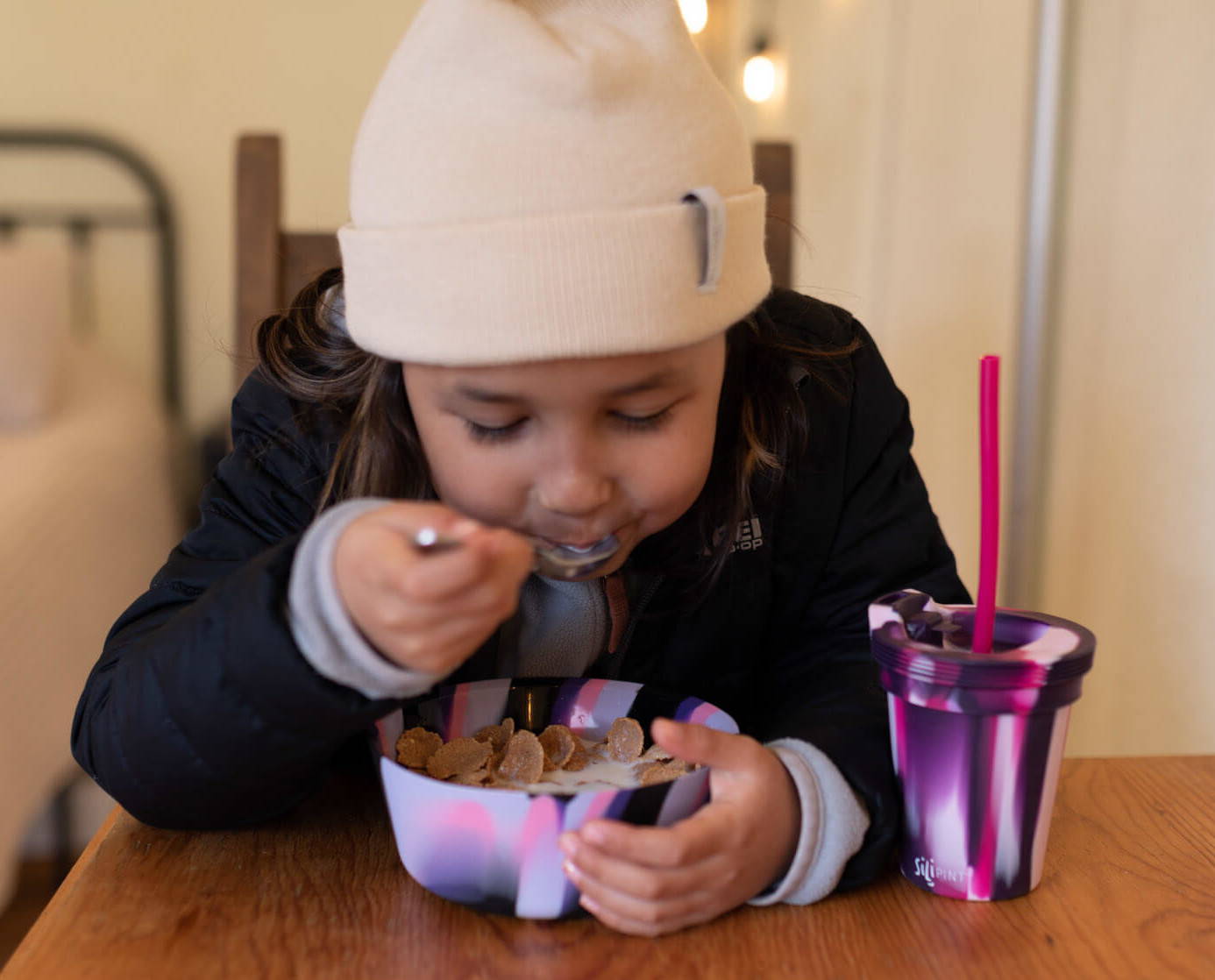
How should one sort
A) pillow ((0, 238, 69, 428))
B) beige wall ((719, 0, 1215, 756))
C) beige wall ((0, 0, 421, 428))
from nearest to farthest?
1. beige wall ((719, 0, 1215, 756))
2. pillow ((0, 238, 69, 428))
3. beige wall ((0, 0, 421, 428))

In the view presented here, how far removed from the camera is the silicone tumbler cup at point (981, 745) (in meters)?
0.52

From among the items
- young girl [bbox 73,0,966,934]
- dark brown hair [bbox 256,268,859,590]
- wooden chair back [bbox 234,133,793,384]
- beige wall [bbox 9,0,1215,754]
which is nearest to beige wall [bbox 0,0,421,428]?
beige wall [bbox 9,0,1215,754]

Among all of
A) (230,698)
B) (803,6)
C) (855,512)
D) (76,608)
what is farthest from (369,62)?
(230,698)

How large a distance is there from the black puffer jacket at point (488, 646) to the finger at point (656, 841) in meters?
0.08

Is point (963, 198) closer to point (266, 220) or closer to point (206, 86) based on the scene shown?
point (266, 220)

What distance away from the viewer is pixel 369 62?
90.0 inches

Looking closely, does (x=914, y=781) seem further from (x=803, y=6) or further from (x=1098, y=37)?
(x=803, y=6)

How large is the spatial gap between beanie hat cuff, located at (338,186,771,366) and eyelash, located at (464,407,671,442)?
48 mm

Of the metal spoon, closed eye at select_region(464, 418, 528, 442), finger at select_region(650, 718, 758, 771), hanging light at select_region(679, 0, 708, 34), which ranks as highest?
hanging light at select_region(679, 0, 708, 34)

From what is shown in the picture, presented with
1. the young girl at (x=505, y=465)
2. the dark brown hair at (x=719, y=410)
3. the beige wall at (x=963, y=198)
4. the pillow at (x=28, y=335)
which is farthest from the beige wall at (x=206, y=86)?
the young girl at (x=505, y=465)

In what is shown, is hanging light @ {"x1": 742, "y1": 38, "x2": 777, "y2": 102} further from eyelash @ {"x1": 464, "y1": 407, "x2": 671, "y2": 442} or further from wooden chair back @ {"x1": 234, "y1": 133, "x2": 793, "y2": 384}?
eyelash @ {"x1": 464, "y1": 407, "x2": 671, "y2": 442}

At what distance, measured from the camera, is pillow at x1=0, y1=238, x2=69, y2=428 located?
185cm

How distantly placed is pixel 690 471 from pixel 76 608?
1194 millimetres

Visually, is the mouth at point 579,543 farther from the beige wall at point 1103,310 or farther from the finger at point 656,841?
the beige wall at point 1103,310
